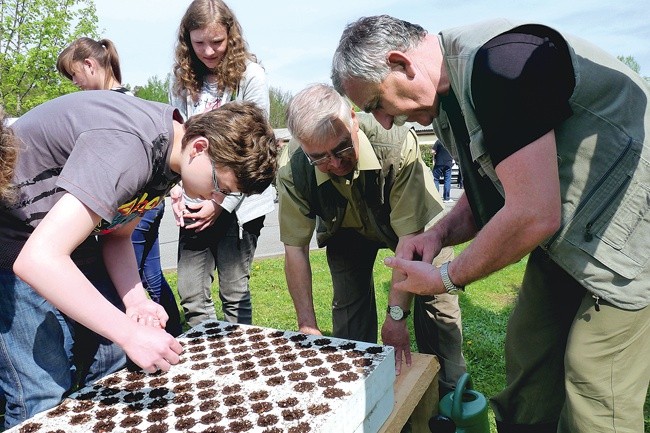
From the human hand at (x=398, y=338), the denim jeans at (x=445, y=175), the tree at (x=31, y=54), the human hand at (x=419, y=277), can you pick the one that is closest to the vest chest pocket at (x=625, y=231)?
the human hand at (x=419, y=277)

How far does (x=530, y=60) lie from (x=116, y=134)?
44.2 inches

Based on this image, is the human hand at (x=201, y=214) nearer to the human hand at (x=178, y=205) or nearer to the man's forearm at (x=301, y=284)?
the human hand at (x=178, y=205)

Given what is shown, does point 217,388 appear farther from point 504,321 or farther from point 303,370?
point 504,321

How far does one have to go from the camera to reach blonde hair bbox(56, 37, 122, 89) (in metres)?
3.26

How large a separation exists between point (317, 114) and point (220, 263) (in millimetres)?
1120

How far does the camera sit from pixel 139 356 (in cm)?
150

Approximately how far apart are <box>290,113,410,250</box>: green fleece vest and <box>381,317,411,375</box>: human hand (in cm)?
51

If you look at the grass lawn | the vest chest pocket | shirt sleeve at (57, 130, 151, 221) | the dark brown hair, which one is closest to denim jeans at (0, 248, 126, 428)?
shirt sleeve at (57, 130, 151, 221)

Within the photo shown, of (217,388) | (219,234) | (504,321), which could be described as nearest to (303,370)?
(217,388)

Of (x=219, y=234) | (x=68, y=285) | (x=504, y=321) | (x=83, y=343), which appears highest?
(x=68, y=285)

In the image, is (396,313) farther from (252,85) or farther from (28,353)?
(252,85)

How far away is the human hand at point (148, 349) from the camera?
149 centimetres

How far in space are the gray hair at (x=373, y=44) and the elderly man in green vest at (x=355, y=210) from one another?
426 mm

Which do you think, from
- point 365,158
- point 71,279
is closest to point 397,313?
point 365,158
